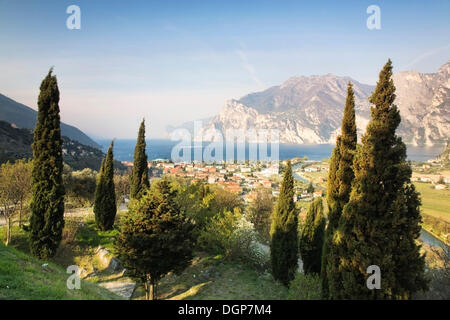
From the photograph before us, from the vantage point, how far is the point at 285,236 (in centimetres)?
1208

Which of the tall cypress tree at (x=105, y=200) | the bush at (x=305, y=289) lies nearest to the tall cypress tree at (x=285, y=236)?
the bush at (x=305, y=289)

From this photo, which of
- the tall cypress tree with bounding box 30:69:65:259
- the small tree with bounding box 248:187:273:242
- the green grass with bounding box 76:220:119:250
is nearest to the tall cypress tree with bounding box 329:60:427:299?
the tall cypress tree with bounding box 30:69:65:259

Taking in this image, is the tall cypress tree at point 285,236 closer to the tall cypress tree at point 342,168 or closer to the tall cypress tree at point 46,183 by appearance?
the tall cypress tree at point 342,168

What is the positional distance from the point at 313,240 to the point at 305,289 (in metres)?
4.72

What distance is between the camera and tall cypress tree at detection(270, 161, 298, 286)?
471 inches

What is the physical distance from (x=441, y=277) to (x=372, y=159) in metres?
6.48

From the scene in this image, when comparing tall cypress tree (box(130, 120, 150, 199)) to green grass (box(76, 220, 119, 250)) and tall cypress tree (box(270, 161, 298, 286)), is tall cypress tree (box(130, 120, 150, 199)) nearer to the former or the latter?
green grass (box(76, 220, 119, 250))

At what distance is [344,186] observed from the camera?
9711 millimetres

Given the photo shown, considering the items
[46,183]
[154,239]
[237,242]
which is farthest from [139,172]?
[154,239]

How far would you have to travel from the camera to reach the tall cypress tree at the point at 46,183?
11.9 meters

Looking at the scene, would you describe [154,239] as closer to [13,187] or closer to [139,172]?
[13,187]

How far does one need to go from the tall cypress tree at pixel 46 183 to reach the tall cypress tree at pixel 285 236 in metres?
10.9

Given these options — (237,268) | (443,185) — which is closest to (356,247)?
(237,268)
